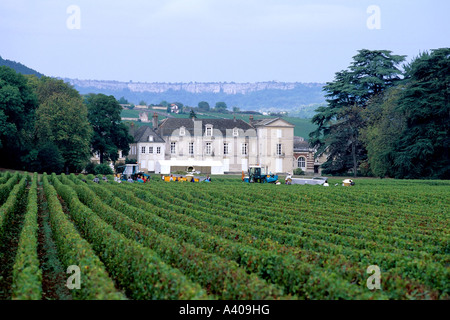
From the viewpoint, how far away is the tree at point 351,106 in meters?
73.2

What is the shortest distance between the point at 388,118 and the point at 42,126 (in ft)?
143

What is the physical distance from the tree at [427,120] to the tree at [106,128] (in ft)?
140

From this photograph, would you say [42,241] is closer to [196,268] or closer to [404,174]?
[196,268]

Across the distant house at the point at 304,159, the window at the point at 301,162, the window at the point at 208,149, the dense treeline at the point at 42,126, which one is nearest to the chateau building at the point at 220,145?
the window at the point at 208,149

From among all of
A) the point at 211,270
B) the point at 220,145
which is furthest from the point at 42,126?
the point at 211,270

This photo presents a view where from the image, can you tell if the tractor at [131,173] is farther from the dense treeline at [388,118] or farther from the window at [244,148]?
the window at [244,148]

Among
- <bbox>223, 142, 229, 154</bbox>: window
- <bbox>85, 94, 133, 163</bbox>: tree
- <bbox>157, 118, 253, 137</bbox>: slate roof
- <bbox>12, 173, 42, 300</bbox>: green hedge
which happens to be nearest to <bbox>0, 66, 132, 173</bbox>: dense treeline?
<bbox>85, 94, 133, 163</bbox>: tree

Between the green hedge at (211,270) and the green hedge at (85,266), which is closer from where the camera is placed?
the green hedge at (85,266)

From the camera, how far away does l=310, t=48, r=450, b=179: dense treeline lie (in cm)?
5869

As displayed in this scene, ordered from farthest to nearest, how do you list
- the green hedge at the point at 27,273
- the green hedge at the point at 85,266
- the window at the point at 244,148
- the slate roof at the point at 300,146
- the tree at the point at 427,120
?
1. the slate roof at the point at 300,146
2. the window at the point at 244,148
3. the tree at the point at 427,120
4. the green hedge at the point at 85,266
5. the green hedge at the point at 27,273

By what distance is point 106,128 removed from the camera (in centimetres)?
8394

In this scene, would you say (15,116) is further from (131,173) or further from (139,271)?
(139,271)

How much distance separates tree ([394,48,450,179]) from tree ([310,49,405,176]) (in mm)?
12196
